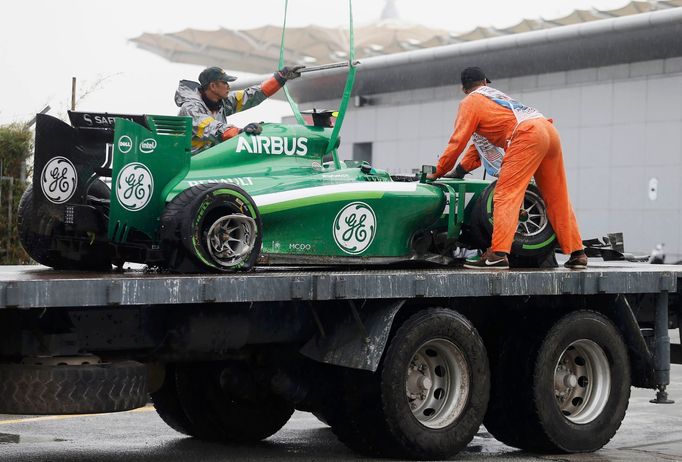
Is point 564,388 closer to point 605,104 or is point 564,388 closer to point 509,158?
point 509,158

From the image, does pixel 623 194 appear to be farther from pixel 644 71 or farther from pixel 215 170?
pixel 215 170

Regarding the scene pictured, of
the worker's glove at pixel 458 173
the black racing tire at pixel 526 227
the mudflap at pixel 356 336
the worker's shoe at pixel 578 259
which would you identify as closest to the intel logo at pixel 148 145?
the mudflap at pixel 356 336

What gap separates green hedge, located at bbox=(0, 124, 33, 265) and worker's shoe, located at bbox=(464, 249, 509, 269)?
7511 mm

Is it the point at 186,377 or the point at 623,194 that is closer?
the point at 186,377

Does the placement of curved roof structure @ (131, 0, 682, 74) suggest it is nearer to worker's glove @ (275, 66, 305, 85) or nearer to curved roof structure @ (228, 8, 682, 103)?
curved roof structure @ (228, 8, 682, 103)

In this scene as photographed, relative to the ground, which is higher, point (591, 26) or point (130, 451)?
point (591, 26)

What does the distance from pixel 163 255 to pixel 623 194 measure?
94.6 ft

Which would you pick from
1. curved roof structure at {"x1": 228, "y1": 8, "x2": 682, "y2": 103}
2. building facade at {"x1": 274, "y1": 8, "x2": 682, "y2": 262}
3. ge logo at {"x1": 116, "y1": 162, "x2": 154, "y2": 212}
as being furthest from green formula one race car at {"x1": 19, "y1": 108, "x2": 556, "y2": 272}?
curved roof structure at {"x1": 228, "y1": 8, "x2": 682, "y2": 103}

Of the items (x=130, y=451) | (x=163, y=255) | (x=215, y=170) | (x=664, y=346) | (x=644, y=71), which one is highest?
(x=644, y=71)

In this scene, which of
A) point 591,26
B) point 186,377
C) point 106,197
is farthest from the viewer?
point 591,26

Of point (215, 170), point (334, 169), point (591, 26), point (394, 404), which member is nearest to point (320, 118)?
point (334, 169)

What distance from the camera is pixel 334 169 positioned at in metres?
9.55

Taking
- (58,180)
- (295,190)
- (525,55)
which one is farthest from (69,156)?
(525,55)

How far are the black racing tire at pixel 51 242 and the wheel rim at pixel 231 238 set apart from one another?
0.91 m
